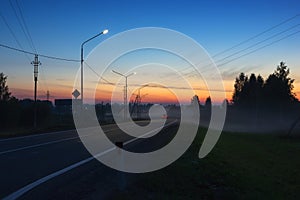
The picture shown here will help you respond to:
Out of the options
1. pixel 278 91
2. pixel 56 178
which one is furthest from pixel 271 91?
pixel 56 178

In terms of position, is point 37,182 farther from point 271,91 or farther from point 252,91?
point 252,91

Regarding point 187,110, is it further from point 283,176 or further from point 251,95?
point 283,176

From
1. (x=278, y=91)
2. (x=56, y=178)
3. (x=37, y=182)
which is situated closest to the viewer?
(x=37, y=182)

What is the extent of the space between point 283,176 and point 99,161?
28.2 ft

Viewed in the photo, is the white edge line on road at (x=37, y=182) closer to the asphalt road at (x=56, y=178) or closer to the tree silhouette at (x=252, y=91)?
the asphalt road at (x=56, y=178)

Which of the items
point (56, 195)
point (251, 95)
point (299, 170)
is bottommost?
point (299, 170)

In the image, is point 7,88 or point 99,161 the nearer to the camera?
point 99,161

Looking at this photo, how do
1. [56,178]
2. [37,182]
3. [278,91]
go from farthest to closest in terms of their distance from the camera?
1. [278,91]
2. [56,178]
3. [37,182]

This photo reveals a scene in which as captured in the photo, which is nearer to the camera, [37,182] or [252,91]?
[37,182]

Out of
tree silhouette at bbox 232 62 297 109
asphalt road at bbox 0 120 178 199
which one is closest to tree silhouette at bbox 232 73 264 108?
tree silhouette at bbox 232 62 297 109

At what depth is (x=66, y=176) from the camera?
10.4 metres

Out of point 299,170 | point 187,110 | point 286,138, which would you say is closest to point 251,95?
point 187,110

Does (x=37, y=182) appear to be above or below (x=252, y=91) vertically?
below

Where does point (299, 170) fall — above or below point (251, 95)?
below
